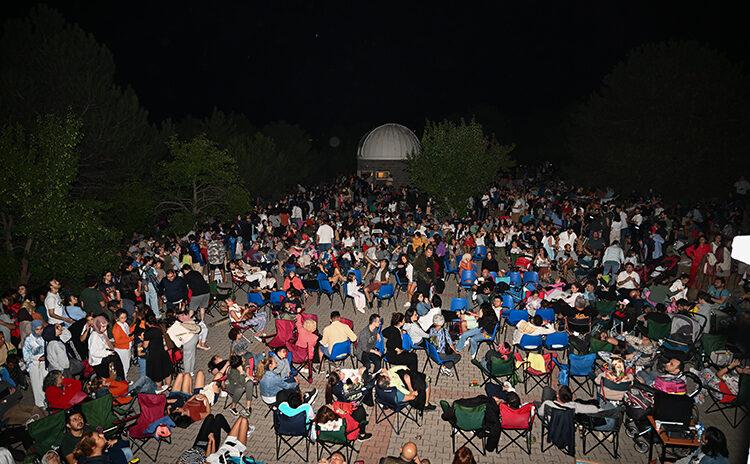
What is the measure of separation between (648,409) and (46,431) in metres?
8.98

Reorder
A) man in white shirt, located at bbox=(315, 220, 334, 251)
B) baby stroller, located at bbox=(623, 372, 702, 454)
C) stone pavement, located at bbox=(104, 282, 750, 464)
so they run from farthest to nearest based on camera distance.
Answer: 1. man in white shirt, located at bbox=(315, 220, 334, 251)
2. stone pavement, located at bbox=(104, 282, 750, 464)
3. baby stroller, located at bbox=(623, 372, 702, 454)

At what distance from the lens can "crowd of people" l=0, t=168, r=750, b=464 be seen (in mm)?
7957

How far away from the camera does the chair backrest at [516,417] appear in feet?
24.8

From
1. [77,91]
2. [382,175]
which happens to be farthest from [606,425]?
[382,175]

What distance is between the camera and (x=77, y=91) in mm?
19594

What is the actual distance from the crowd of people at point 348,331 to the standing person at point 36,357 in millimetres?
22

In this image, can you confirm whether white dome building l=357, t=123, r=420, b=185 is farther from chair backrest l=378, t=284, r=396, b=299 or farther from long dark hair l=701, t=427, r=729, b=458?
long dark hair l=701, t=427, r=729, b=458

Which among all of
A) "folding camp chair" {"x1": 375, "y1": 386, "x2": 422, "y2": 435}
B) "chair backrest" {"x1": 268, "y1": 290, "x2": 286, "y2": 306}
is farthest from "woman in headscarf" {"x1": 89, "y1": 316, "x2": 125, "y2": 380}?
"folding camp chair" {"x1": 375, "y1": 386, "x2": 422, "y2": 435}

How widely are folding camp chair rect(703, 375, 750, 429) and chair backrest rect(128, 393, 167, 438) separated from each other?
364 inches

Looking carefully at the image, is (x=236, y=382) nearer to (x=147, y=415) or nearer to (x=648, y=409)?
Answer: (x=147, y=415)

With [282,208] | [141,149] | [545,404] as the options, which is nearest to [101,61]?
[141,149]

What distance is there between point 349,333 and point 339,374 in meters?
1.55

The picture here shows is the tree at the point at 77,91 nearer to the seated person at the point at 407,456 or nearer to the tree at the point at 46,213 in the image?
the tree at the point at 46,213

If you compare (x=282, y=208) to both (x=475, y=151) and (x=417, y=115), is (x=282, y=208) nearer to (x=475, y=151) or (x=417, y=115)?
(x=475, y=151)
